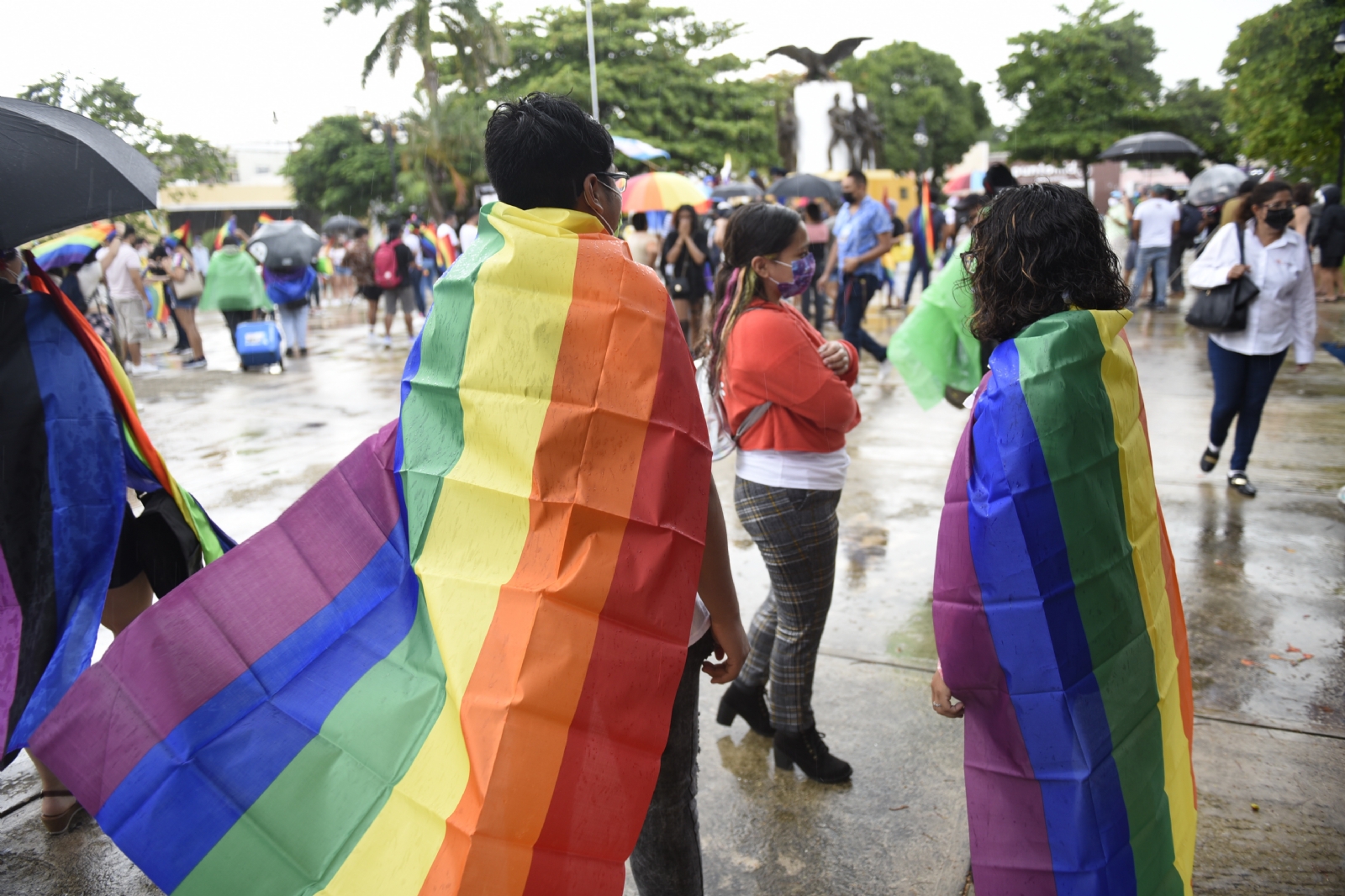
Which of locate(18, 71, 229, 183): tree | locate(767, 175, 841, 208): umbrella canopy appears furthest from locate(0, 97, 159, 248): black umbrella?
locate(767, 175, 841, 208): umbrella canopy

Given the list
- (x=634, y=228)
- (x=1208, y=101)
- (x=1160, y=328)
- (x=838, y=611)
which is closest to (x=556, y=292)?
(x=838, y=611)

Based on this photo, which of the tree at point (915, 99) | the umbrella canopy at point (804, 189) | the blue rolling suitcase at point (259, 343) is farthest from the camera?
the tree at point (915, 99)

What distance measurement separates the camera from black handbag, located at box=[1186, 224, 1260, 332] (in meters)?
5.28

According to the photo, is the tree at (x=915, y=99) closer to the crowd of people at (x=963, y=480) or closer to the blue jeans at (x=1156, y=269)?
the blue jeans at (x=1156, y=269)

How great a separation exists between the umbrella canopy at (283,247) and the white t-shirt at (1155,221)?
1120cm

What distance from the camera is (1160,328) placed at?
1191 cm

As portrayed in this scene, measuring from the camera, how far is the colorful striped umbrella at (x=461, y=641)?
155 centimetres

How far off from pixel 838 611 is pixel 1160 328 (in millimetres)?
9629

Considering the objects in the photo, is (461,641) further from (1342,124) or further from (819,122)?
(819,122)

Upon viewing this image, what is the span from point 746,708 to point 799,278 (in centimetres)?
148

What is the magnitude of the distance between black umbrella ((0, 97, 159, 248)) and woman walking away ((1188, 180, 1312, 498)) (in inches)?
205

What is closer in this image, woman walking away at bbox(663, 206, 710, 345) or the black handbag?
the black handbag

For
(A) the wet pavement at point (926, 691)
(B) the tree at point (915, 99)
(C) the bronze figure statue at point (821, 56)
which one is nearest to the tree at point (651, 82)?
(C) the bronze figure statue at point (821, 56)

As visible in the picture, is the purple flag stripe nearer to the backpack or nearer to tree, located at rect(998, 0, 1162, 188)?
the backpack
